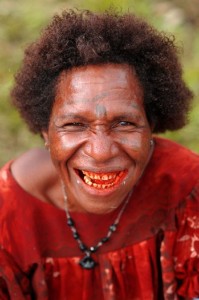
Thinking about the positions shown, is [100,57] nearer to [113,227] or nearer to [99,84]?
[99,84]

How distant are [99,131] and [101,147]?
53 mm

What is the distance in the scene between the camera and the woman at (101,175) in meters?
2.14

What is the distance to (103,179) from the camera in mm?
2225

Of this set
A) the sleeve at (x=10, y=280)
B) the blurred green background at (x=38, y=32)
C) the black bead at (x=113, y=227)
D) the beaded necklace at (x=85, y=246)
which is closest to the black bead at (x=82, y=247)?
the beaded necklace at (x=85, y=246)

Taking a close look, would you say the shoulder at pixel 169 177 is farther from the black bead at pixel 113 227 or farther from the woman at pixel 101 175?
the black bead at pixel 113 227

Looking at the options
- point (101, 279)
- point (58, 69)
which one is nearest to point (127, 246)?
point (101, 279)

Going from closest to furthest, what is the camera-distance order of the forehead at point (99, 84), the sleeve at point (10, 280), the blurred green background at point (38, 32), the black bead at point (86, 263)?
the forehead at point (99, 84) < the sleeve at point (10, 280) < the black bead at point (86, 263) < the blurred green background at point (38, 32)

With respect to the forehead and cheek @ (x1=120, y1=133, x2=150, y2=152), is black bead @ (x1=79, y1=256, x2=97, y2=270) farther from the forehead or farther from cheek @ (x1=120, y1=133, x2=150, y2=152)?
the forehead

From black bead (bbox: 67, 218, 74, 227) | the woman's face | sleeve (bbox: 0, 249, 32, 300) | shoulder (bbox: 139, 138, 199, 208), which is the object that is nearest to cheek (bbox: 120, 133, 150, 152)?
the woman's face

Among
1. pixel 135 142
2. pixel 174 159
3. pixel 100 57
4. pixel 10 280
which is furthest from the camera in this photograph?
pixel 174 159

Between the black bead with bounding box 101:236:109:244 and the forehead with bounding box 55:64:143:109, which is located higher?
the forehead with bounding box 55:64:143:109

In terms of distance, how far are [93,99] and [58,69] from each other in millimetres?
166

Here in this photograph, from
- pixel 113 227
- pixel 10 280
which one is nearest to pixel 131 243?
pixel 113 227

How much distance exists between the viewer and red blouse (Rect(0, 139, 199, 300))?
2402 mm
